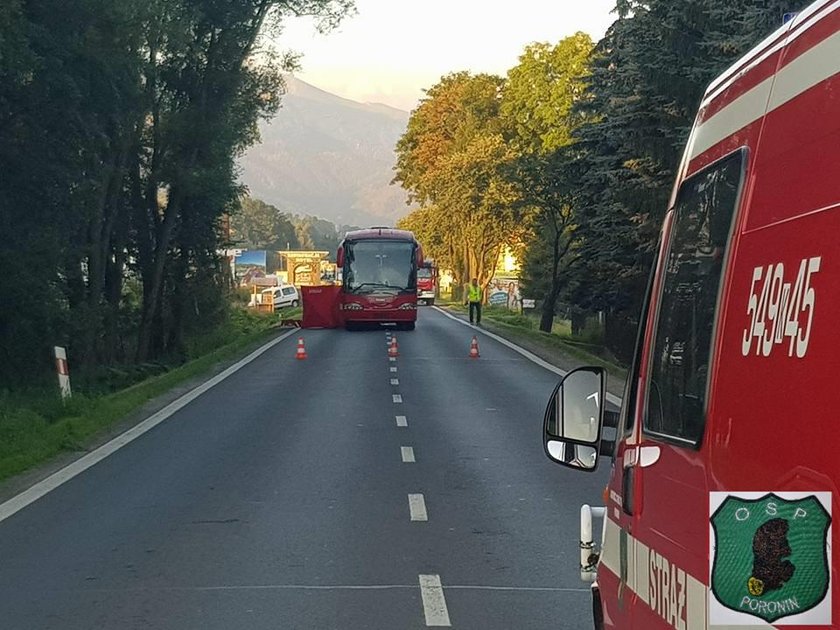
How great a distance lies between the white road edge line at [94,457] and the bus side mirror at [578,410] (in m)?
7.69

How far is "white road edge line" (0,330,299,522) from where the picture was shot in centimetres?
1205

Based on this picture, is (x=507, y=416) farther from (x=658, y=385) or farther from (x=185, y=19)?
(x=185, y=19)

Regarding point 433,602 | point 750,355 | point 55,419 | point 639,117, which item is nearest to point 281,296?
point 639,117

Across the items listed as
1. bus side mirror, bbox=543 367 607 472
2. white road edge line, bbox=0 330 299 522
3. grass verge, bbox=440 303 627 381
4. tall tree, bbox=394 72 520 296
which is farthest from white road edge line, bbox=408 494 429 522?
tall tree, bbox=394 72 520 296

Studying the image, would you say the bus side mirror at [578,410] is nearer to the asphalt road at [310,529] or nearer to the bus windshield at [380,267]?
the asphalt road at [310,529]

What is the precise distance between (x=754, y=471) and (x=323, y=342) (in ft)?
119

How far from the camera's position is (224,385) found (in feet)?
82.0

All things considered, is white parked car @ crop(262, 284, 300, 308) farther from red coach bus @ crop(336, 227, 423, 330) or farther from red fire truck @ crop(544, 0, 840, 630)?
red fire truck @ crop(544, 0, 840, 630)

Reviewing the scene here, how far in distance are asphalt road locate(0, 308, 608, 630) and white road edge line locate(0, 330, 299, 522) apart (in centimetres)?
18

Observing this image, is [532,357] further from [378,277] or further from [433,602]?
[433,602]

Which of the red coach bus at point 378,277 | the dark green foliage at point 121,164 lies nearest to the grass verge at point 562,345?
the red coach bus at point 378,277

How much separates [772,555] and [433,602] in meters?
5.83

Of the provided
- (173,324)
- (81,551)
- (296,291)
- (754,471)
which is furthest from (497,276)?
(754,471)

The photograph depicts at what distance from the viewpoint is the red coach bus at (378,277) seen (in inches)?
1790
